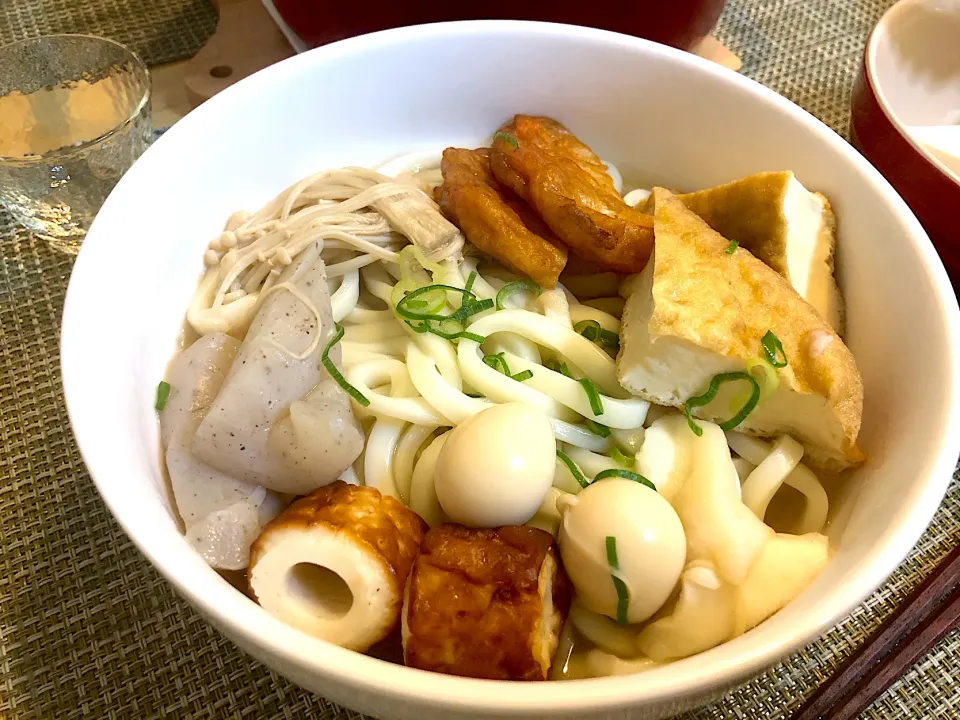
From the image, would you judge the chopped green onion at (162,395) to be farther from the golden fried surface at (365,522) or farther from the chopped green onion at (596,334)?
the chopped green onion at (596,334)

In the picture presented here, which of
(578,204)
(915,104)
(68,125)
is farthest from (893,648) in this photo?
(68,125)

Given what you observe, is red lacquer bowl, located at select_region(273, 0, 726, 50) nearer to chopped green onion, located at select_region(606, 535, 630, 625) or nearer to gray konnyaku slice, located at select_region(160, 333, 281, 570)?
gray konnyaku slice, located at select_region(160, 333, 281, 570)

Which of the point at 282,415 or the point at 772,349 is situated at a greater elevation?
the point at 772,349

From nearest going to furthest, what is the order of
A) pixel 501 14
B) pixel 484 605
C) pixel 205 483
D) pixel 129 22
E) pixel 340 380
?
pixel 484 605 → pixel 205 483 → pixel 340 380 → pixel 501 14 → pixel 129 22

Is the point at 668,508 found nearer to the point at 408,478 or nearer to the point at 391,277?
the point at 408,478

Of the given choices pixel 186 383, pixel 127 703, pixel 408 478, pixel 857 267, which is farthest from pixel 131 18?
pixel 857 267

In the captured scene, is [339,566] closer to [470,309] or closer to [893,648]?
[470,309]

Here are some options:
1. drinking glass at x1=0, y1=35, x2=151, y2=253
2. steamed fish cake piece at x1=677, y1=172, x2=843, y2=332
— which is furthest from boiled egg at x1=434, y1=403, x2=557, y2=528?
drinking glass at x1=0, y1=35, x2=151, y2=253
